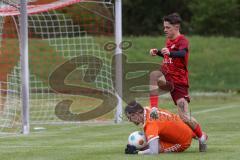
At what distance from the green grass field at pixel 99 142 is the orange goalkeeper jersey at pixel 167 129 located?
242mm

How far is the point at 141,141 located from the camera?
11445 millimetres

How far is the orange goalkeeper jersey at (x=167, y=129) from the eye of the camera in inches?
441

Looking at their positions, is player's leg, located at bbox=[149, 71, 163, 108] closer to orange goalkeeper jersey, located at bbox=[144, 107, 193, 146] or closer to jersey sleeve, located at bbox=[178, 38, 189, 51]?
orange goalkeeper jersey, located at bbox=[144, 107, 193, 146]

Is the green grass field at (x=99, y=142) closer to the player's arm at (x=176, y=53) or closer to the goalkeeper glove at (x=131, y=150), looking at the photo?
the goalkeeper glove at (x=131, y=150)

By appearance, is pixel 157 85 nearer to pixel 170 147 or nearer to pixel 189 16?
pixel 170 147

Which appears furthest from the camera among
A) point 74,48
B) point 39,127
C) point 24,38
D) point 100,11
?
point 74,48

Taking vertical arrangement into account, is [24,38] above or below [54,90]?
above

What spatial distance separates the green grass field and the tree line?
41093 mm

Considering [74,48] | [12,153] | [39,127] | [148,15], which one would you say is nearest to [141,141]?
[12,153]

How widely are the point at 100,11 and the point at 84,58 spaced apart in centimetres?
125

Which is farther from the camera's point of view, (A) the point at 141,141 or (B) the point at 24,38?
(B) the point at 24,38

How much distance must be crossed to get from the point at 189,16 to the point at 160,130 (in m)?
57.5

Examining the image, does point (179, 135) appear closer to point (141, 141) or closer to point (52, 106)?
point (141, 141)

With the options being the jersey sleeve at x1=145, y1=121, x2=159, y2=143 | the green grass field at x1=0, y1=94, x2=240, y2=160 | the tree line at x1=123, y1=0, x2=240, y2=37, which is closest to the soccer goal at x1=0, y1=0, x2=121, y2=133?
the green grass field at x1=0, y1=94, x2=240, y2=160
